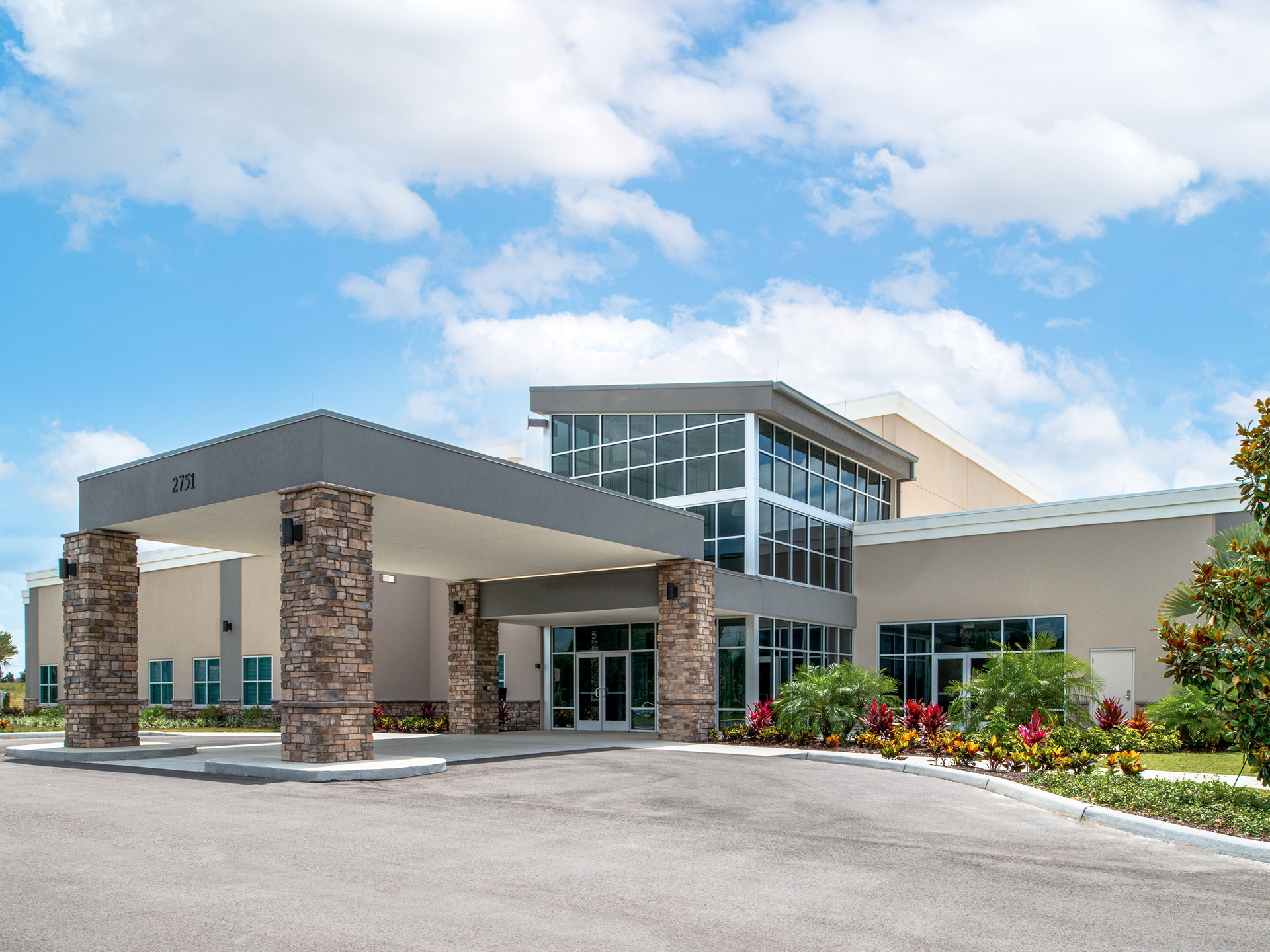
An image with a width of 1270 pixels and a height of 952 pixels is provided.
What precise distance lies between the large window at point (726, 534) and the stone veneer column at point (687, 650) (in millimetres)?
2927

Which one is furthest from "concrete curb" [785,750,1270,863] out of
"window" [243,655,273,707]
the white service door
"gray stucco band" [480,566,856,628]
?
"window" [243,655,273,707]

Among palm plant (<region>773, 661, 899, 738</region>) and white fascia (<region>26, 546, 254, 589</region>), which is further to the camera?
white fascia (<region>26, 546, 254, 589</region>)

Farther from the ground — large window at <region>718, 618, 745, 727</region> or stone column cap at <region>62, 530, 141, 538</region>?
stone column cap at <region>62, 530, 141, 538</region>

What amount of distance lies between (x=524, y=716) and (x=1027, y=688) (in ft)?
48.1

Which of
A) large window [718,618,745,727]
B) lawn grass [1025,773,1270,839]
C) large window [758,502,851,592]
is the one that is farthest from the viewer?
large window [758,502,851,592]

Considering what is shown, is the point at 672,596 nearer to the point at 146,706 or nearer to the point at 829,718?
the point at 829,718

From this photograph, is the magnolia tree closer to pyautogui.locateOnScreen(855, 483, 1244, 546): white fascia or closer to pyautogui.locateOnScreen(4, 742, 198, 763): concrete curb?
pyautogui.locateOnScreen(855, 483, 1244, 546): white fascia

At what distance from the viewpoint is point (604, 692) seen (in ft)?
88.1

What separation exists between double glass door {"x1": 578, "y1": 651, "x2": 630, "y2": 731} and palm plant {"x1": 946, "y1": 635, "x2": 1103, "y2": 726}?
10.5m

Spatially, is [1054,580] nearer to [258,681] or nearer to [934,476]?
[934,476]

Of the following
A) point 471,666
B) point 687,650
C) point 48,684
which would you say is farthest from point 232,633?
point 687,650

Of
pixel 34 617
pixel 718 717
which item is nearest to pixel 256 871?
pixel 718 717

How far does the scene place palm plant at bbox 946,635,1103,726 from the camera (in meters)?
16.8

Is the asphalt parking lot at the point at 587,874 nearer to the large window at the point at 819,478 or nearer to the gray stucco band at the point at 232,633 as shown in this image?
the large window at the point at 819,478
